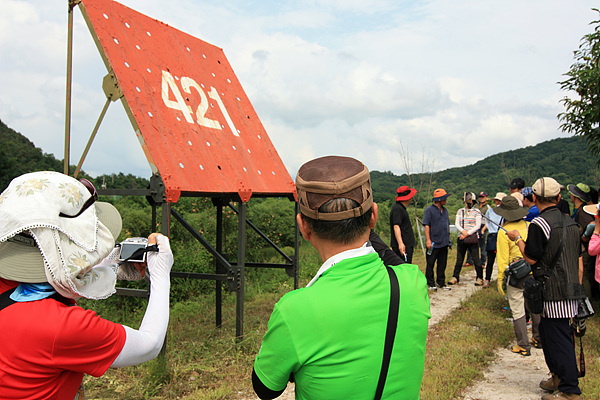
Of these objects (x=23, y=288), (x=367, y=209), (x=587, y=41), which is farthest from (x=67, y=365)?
(x=587, y=41)

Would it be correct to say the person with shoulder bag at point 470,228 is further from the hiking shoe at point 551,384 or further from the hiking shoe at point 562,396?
the hiking shoe at point 562,396

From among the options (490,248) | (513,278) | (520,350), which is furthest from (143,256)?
(490,248)

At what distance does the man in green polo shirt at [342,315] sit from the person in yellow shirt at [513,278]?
4063 mm

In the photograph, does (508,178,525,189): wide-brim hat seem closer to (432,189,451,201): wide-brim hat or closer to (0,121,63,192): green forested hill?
(432,189,451,201): wide-brim hat

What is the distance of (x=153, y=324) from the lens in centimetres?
162

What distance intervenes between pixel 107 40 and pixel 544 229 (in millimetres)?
4192

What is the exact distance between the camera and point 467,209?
8.75 meters

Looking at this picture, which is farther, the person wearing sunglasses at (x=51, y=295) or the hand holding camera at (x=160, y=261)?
the hand holding camera at (x=160, y=261)

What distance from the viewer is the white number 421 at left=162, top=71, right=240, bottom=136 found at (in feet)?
14.9

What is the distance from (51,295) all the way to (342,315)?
0.96m

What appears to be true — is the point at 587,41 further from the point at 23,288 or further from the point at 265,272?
the point at 23,288

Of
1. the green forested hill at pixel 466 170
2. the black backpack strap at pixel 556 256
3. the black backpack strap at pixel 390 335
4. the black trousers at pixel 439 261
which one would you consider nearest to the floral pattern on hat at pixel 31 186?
the black backpack strap at pixel 390 335

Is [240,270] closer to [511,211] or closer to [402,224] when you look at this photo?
[402,224]

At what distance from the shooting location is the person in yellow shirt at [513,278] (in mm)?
4996
